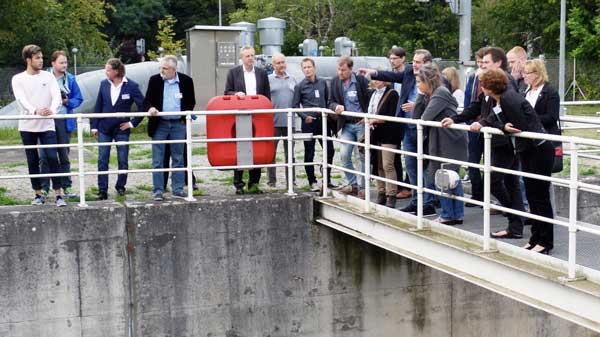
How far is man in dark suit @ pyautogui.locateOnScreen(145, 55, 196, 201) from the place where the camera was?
11039 millimetres

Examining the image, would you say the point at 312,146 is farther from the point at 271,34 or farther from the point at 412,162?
the point at 271,34

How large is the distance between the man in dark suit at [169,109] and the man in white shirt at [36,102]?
3.47 ft

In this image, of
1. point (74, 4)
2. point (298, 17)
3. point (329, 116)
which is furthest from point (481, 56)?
point (298, 17)

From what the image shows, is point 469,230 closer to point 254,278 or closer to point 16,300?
point 254,278

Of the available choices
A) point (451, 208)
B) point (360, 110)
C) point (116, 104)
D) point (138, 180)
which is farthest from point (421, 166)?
point (138, 180)

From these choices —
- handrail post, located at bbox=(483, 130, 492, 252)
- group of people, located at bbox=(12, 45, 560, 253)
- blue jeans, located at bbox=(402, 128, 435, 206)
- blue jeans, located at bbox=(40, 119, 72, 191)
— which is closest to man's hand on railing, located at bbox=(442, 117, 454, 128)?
group of people, located at bbox=(12, 45, 560, 253)

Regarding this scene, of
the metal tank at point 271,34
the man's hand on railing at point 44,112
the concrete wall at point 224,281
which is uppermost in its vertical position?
the metal tank at point 271,34

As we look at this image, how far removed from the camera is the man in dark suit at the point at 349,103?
11047 millimetres

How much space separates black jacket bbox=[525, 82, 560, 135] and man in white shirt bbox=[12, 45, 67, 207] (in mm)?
5011

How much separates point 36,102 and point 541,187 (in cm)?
556

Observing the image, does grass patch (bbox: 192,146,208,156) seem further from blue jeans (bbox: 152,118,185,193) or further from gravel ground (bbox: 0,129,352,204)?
blue jeans (bbox: 152,118,185,193)

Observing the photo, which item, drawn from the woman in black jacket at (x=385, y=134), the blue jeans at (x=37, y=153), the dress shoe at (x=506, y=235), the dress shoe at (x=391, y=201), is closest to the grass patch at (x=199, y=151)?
the blue jeans at (x=37, y=153)

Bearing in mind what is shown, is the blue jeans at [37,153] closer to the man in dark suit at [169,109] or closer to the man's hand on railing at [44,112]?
the man's hand on railing at [44,112]

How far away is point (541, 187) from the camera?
7711 mm
